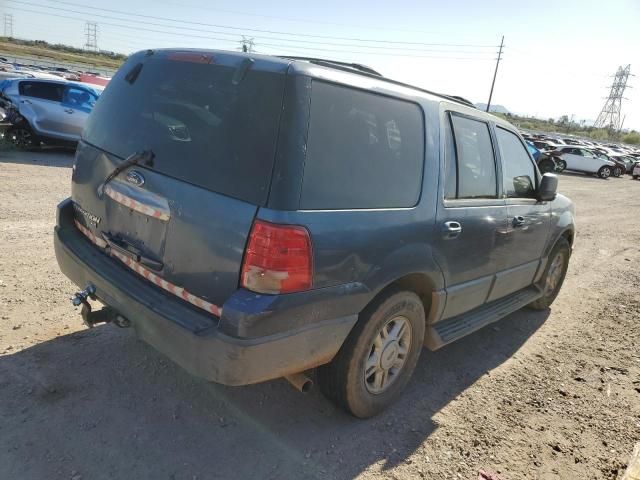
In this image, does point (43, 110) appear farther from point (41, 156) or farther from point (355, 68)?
point (355, 68)

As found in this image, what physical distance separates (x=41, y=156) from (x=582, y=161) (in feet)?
96.3

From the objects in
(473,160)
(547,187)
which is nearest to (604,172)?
(547,187)

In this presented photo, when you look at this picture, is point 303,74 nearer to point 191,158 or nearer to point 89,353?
point 191,158

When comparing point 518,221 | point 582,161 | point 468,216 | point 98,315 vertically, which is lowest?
point 98,315

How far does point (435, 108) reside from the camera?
313cm

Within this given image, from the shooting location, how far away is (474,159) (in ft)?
11.5

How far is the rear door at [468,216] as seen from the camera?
3.15 metres

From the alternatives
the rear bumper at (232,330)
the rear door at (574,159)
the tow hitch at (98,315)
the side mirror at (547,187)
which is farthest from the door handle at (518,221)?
the rear door at (574,159)

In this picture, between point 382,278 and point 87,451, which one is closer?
point 87,451

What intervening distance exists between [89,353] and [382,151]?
2404mm

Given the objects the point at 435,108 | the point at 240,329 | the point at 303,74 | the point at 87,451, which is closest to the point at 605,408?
the point at 435,108

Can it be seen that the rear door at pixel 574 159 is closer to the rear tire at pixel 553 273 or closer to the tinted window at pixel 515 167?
the rear tire at pixel 553 273

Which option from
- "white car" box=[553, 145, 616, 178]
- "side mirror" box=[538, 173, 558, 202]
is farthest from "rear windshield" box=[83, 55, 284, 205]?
"white car" box=[553, 145, 616, 178]

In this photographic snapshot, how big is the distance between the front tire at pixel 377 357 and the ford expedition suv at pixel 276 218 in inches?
0.4
